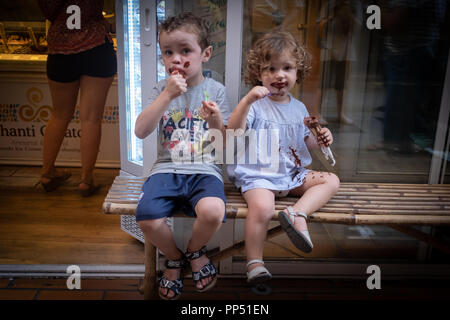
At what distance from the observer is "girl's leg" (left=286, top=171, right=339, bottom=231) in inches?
65.1

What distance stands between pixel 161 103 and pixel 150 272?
2.34 ft

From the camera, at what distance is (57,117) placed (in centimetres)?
313

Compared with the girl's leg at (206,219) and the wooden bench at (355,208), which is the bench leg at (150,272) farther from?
the girl's leg at (206,219)

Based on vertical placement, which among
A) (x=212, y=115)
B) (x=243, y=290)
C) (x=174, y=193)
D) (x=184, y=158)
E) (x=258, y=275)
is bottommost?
(x=243, y=290)

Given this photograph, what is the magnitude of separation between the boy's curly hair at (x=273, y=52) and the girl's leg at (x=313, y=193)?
0.47 metres

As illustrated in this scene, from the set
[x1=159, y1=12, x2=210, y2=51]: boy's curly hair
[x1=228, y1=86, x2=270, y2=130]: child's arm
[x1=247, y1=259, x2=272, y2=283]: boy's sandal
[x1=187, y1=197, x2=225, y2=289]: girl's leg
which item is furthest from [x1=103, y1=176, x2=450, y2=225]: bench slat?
[x1=159, y1=12, x2=210, y2=51]: boy's curly hair

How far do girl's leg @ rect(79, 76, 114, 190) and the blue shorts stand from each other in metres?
1.58

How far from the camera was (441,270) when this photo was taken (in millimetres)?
2287

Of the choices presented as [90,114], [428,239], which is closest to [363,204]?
[428,239]

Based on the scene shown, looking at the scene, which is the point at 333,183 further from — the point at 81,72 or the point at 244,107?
the point at 81,72

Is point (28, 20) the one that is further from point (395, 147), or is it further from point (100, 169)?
point (395, 147)

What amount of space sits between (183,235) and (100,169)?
1764 millimetres

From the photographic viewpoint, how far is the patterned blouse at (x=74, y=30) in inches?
108
